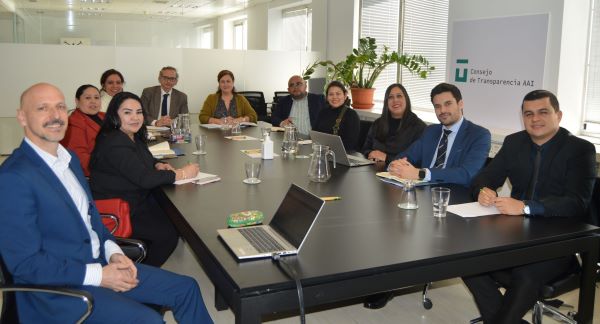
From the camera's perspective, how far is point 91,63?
6.77 meters

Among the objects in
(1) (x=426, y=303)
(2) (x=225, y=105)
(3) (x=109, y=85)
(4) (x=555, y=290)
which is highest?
(3) (x=109, y=85)

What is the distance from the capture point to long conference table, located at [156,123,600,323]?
1.58 meters

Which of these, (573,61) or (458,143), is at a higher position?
(573,61)

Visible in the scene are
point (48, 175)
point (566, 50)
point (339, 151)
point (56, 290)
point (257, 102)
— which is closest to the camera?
point (56, 290)

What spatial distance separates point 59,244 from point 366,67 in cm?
620

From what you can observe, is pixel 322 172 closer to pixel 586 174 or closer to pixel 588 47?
pixel 586 174

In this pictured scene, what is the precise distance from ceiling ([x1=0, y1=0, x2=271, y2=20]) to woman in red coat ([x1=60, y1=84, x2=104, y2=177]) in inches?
132

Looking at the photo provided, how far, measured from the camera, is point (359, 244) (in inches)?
73.2

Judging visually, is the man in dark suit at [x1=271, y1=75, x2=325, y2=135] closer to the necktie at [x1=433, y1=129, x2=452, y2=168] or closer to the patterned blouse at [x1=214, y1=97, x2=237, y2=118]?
the patterned blouse at [x1=214, y1=97, x2=237, y2=118]

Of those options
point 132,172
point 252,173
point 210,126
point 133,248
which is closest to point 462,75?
point 210,126

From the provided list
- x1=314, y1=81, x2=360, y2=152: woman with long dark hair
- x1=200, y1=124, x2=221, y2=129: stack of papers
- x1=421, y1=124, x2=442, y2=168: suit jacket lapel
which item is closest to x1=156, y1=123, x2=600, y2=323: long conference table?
x1=421, y1=124, x2=442, y2=168: suit jacket lapel

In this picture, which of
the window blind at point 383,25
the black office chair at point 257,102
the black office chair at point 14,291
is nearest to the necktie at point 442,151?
the black office chair at point 14,291

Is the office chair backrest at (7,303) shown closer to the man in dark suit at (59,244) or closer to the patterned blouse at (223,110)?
the man in dark suit at (59,244)

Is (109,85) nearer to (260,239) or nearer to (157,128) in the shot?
(157,128)
